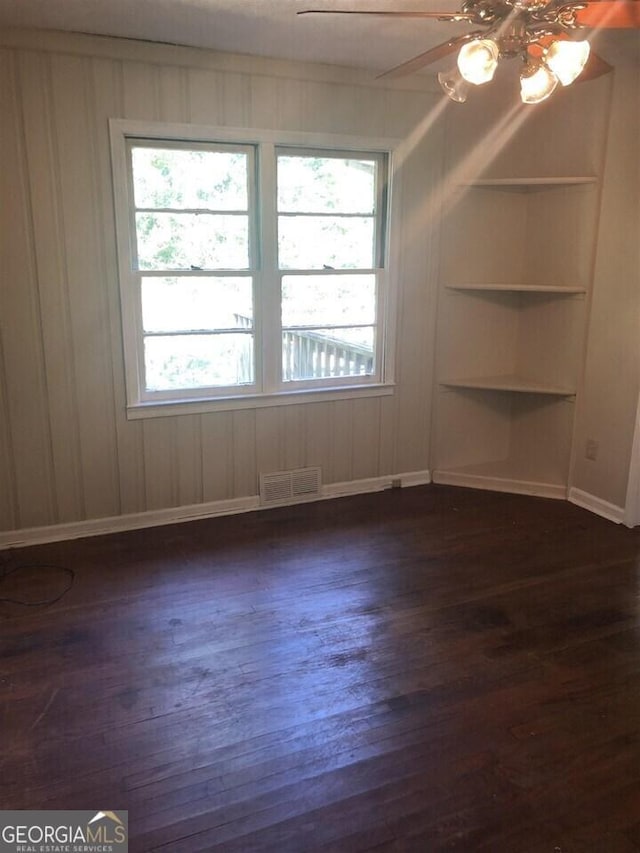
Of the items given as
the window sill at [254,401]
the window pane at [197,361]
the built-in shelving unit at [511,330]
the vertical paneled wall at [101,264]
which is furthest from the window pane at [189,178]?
the built-in shelving unit at [511,330]

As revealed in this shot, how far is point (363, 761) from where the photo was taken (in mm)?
2172

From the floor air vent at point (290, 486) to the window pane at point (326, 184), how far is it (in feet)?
5.21

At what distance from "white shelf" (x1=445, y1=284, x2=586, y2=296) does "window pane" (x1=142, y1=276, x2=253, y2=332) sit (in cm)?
139

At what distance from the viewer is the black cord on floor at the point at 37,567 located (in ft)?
10.2

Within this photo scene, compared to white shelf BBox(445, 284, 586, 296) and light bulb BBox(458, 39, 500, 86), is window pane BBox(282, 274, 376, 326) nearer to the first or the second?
white shelf BBox(445, 284, 586, 296)

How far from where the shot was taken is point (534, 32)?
207 centimetres

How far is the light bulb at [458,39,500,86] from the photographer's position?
6.60 ft

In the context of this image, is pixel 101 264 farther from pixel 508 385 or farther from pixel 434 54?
pixel 508 385

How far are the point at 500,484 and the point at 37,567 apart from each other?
289 centimetres

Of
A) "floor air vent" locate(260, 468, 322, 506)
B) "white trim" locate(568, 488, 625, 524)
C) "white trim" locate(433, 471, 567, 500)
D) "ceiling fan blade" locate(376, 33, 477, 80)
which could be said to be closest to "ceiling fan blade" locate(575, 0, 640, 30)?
"ceiling fan blade" locate(376, 33, 477, 80)

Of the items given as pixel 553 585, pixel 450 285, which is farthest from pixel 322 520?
pixel 450 285

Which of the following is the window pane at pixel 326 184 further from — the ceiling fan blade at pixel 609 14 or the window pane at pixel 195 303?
the ceiling fan blade at pixel 609 14

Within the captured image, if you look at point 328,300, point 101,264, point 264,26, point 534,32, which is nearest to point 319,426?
point 328,300

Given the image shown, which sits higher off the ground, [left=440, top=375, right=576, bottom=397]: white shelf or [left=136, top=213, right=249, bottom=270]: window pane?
[left=136, top=213, right=249, bottom=270]: window pane
